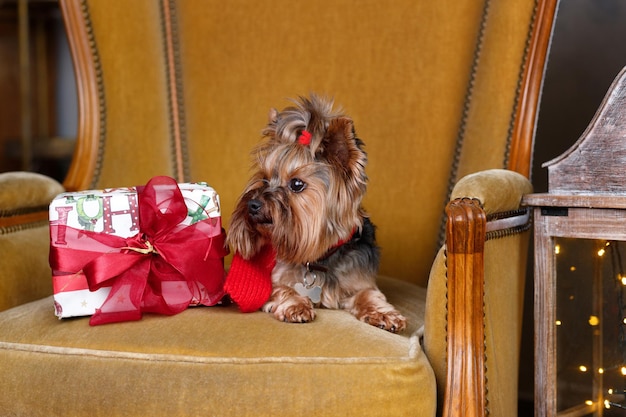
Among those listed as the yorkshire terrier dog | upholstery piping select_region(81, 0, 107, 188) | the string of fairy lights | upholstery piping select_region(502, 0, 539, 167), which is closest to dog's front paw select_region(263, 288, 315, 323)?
the yorkshire terrier dog

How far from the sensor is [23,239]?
1.77 meters

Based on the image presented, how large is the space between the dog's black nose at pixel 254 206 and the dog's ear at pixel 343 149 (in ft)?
0.63

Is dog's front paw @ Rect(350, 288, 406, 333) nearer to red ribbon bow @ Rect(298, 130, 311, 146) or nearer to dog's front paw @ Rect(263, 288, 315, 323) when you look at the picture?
dog's front paw @ Rect(263, 288, 315, 323)

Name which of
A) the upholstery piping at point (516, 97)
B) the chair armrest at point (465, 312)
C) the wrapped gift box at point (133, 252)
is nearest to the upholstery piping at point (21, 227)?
the wrapped gift box at point (133, 252)

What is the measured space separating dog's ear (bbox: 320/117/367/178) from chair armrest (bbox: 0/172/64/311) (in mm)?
796

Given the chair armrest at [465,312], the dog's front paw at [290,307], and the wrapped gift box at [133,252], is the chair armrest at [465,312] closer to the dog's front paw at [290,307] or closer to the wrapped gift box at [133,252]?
the dog's front paw at [290,307]

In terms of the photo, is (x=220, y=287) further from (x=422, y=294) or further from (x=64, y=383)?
(x=422, y=294)

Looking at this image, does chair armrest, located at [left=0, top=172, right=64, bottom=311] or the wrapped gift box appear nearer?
the wrapped gift box

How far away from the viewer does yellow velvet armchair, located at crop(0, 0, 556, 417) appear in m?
1.28

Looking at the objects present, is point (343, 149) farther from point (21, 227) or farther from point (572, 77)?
point (572, 77)

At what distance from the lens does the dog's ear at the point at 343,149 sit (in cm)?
159

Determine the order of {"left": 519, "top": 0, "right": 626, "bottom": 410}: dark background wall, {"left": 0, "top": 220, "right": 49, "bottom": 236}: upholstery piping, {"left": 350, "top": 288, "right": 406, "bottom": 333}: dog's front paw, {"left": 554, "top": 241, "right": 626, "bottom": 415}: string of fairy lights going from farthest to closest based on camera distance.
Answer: {"left": 519, "top": 0, "right": 626, "bottom": 410}: dark background wall, {"left": 0, "top": 220, "right": 49, "bottom": 236}: upholstery piping, {"left": 350, "top": 288, "right": 406, "bottom": 333}: dog's front paw, {"left": 554, "top": 241, "right": 626, "bottom": 415}: string of fairy lights

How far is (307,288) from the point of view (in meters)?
1.71

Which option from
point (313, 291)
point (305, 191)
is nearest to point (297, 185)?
point (305, 191)
